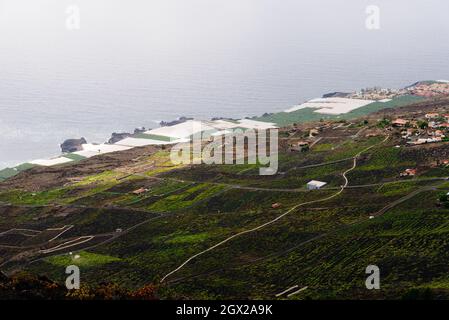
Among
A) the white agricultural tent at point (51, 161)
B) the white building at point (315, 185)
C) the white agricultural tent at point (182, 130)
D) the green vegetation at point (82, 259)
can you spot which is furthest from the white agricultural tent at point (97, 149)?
the green vegetation at point (82, 259)

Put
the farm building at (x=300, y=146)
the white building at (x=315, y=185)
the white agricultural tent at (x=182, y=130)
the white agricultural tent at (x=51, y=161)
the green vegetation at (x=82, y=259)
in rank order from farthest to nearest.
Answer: the white agricultural tent at (x=182, y=130), the white agricultural tent at (x=51, y=161), the farm building at (x=300, y=146), the white building at (x=315, y=185), the green vegetation at (x=82, y=259)

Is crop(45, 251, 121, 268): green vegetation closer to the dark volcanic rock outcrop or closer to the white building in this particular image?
the white building

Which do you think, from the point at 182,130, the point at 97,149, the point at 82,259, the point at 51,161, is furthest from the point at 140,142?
the point at 82,259

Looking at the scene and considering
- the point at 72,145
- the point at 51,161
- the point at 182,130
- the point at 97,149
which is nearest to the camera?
the point at 51,161

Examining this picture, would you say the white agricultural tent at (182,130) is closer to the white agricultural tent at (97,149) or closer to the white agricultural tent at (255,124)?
the white agricultural tent at (255,124)

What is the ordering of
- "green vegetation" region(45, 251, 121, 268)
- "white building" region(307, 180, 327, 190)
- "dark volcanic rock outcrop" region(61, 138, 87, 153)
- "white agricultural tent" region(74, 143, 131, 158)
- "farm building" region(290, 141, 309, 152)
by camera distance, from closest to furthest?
"green vegetation" region(45, 251, 121, 268) → "white building" region(307, 180, 327, 190) → "farm building" region(290, 141, 309, 152) → "white agricultural tent" region(74, 143, 131, 158) → "dark volcanic rock outcrop" region(61, 138, 87, 153)

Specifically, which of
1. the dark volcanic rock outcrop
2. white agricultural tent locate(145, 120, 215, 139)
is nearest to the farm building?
white agricultural tent locate(145, 120, 215, 139)

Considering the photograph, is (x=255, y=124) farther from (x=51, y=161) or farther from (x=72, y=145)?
(x=51, y=161)

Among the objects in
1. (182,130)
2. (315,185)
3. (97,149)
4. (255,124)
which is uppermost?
(315,185)
